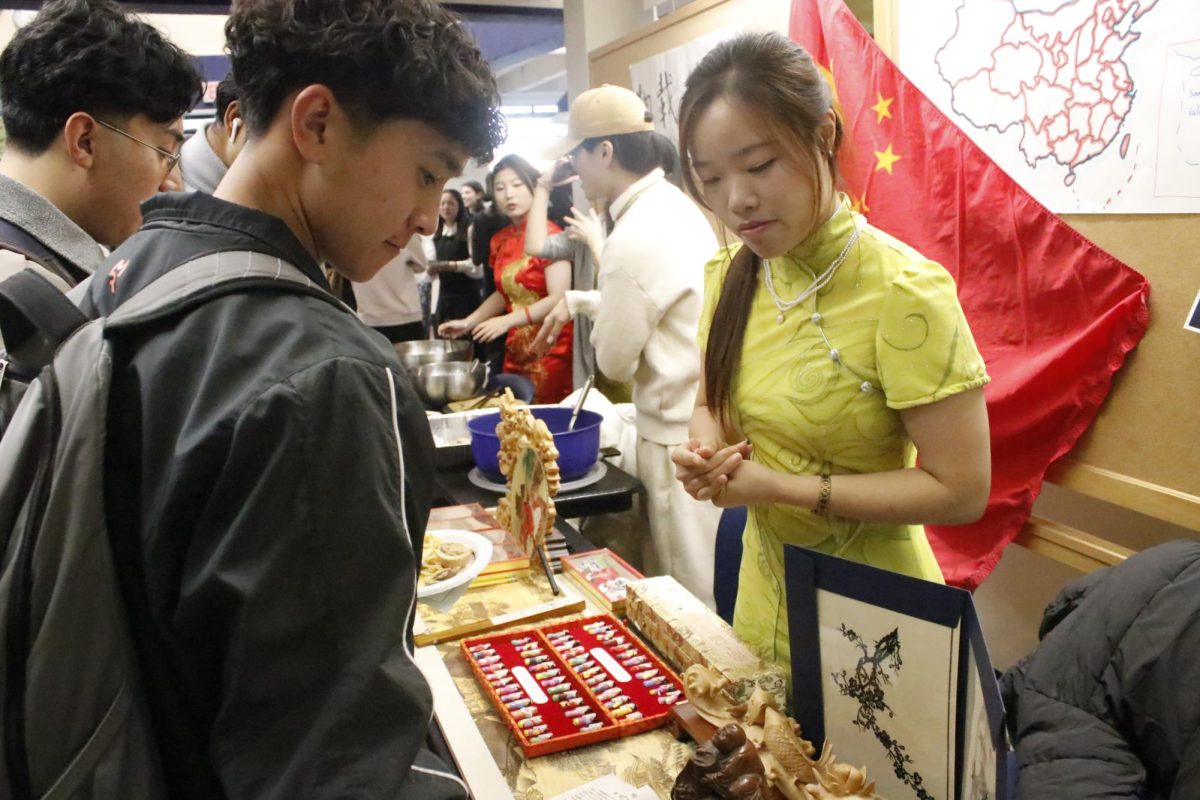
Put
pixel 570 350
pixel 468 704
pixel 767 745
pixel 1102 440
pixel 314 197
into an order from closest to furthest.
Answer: pixel 314 197 < pixel 767 745 < pixel 468 704 < pixel 1102 440 < pixel 570 350

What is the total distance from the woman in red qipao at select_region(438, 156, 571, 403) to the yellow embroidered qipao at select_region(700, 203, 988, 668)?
6.44ft

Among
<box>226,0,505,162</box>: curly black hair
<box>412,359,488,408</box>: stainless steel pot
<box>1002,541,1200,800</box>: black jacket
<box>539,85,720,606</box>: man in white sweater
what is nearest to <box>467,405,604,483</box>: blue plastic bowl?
<box>539,85,720,606</box>: man in white sweater

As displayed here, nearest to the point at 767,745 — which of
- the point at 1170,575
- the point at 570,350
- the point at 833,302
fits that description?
the point at 833,302

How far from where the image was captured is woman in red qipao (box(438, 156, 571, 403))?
321 cm

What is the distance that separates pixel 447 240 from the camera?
216 inches

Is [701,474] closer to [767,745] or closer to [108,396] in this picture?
[767,745]

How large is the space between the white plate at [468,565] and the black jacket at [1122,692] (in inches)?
39.7

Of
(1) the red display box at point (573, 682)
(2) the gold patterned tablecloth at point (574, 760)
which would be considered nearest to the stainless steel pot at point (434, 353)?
(1) the red display box at point (573, 682)

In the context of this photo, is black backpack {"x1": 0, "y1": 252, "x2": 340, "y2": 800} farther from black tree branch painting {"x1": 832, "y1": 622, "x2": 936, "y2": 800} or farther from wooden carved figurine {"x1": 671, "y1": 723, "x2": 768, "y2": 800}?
black tree branch painting {"x1": 832, "y1": 622, "x2": 936, "y2": 800}

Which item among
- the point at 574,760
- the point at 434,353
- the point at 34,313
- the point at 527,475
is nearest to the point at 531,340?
the point at 434,353

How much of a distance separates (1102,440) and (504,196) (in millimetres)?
2570

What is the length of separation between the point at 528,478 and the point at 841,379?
24.5 inches

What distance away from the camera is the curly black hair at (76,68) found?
128 centimetres

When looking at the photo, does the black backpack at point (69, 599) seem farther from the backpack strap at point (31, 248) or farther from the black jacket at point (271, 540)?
the backpack strap at point (31, 248)
